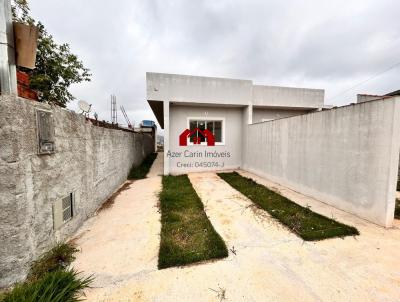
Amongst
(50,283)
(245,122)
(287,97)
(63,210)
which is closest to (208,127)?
(245,122)

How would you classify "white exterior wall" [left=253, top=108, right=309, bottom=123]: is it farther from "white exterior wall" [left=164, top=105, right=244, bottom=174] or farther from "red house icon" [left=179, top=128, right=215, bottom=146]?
"red house icon" [left=179, top=128, right=215, bottom=146]

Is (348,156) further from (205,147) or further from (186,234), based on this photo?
(205,147)

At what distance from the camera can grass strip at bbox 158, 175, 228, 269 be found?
2299 millimetres

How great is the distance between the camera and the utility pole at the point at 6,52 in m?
1.91

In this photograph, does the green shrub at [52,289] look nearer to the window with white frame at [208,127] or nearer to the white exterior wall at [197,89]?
the white exterior wall at [197,89]

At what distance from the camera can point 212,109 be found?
8258 mm

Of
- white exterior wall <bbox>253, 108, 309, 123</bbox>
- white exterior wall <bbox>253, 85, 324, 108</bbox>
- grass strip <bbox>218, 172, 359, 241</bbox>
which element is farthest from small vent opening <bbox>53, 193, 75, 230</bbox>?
white exterior wall <bbox>253, 108, 309, 123</bbox>

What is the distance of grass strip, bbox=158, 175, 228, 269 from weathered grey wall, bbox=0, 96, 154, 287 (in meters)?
1.50

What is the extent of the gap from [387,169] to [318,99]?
696 centimetres

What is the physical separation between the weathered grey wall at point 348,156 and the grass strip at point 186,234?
3028mm

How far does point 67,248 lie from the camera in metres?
2.43

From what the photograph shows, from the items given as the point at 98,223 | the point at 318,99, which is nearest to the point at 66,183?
the point at 98,223

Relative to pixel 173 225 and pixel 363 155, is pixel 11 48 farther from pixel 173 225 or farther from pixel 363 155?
pixel 363 155

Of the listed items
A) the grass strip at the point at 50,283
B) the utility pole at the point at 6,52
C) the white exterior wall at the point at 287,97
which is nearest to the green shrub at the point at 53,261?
the grass strip at the point at 50,283
